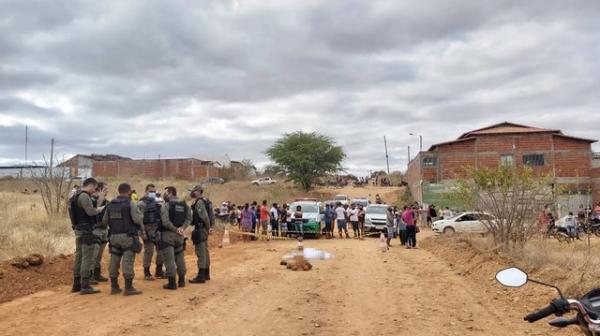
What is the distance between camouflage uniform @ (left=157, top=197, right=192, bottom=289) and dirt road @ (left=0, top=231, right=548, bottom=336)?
1.42ft

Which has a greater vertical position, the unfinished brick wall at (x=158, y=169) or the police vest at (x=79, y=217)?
the unfinished brick wall at (x=158, y=169)

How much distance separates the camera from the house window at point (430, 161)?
45625 millimetres

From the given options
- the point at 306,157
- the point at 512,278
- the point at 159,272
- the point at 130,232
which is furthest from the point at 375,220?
the point at 306,157

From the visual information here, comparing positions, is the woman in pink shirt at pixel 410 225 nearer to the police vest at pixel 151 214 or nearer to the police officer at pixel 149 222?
the police officer at pixel 149 222

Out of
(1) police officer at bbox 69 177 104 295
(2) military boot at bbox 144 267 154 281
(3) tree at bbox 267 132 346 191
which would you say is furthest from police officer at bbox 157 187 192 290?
(3) tree at bbox 267 132 346 191

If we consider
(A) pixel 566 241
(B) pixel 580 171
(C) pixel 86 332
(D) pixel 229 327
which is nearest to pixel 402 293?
(D) pixel 229 327

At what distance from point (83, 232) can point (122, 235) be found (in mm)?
783

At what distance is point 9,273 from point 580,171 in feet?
140

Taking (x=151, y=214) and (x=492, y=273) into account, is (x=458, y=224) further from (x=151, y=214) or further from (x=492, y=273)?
(x=151, y=214)

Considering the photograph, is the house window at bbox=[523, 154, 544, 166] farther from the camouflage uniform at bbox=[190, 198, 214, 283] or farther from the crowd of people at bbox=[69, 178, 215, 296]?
the camouflage uniform at bbox=[190, 198, 214, 283]

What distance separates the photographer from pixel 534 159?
4453 centimetres

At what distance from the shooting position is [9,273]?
1038cm

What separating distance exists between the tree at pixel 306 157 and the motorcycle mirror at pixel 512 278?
59.6m

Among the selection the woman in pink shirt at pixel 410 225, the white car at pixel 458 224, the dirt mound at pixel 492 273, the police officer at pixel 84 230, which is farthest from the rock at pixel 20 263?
the white car at pixel 458 224
